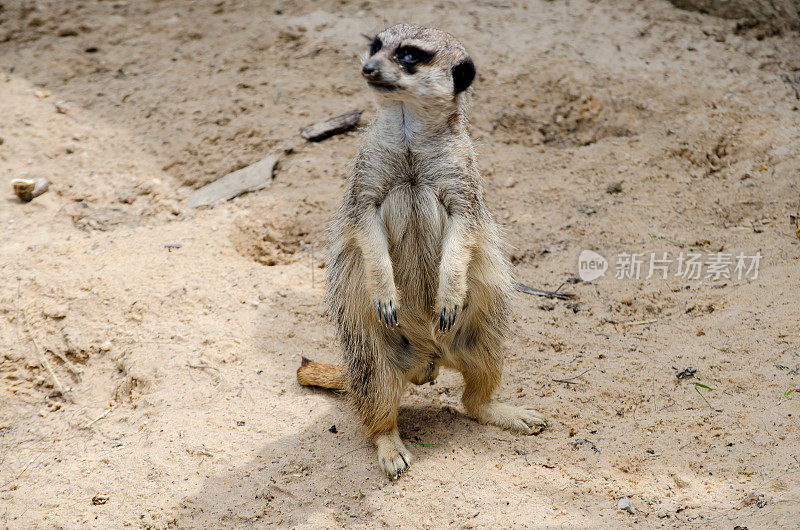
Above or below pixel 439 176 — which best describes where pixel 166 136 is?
below

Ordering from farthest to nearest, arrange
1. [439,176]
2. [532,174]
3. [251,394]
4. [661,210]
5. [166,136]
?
1. [166,136]
2. [532,174]
3. [661,210]
4. [251,394]
5. [439,176]

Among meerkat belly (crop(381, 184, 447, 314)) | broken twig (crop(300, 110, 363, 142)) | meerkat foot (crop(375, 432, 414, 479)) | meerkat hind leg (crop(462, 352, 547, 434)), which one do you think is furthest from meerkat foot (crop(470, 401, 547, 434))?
broken twig (crop(300, 110, 363, 142))

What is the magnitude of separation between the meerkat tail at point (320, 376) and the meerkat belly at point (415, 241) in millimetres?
573

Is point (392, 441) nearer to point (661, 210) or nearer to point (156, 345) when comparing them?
point (156, 345)

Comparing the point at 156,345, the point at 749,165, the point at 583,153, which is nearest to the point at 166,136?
the point at 156,345

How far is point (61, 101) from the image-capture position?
5.68 metres

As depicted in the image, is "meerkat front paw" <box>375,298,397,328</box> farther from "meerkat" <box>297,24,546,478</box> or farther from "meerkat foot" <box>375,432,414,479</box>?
"meerkat foot" <box>375,432,414,479</box>

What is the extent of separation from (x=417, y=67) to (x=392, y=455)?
5.28ft

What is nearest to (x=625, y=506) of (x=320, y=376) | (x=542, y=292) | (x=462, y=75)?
(x=320, y=376)

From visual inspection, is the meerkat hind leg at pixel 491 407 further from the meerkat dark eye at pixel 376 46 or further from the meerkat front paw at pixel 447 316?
the meerkat dark eye at pixel 376 46

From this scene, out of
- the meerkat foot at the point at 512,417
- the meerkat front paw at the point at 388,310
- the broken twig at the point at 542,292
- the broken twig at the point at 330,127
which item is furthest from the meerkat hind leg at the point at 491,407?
the broken twig at the point at 330,127

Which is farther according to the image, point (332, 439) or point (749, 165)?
point (749, 165)

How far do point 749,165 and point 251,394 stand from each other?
11.6 ft

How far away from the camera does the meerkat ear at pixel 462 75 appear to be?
9.89 feet
